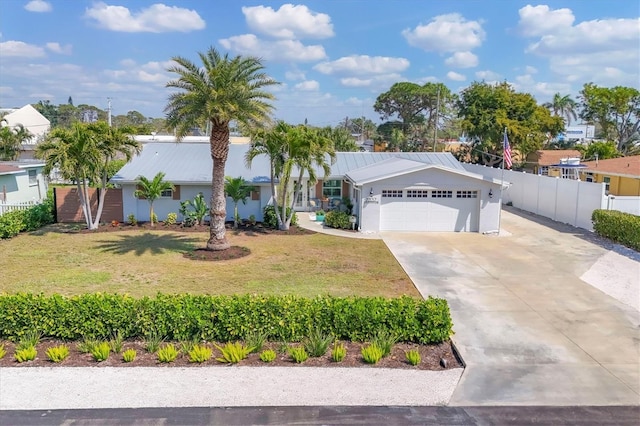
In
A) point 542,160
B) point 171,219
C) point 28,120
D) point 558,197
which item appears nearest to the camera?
point 171,219

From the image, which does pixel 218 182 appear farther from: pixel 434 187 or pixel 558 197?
pixel 558 197

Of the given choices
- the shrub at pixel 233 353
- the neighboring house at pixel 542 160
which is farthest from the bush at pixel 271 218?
the neighboring house at pixel 542 160

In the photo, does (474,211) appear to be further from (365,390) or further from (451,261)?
(365,390)

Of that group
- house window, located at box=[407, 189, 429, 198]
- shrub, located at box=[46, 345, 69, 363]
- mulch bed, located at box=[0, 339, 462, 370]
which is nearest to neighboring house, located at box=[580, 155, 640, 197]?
house window, located at box=[407, 189, 429, 198]

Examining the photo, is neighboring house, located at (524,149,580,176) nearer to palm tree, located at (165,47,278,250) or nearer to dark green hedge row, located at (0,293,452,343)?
palm tree, located at (165,47,278,250)

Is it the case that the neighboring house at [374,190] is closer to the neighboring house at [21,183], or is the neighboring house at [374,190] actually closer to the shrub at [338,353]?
the neighboring house at [21,183]

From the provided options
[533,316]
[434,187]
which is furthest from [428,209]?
[533,316]
